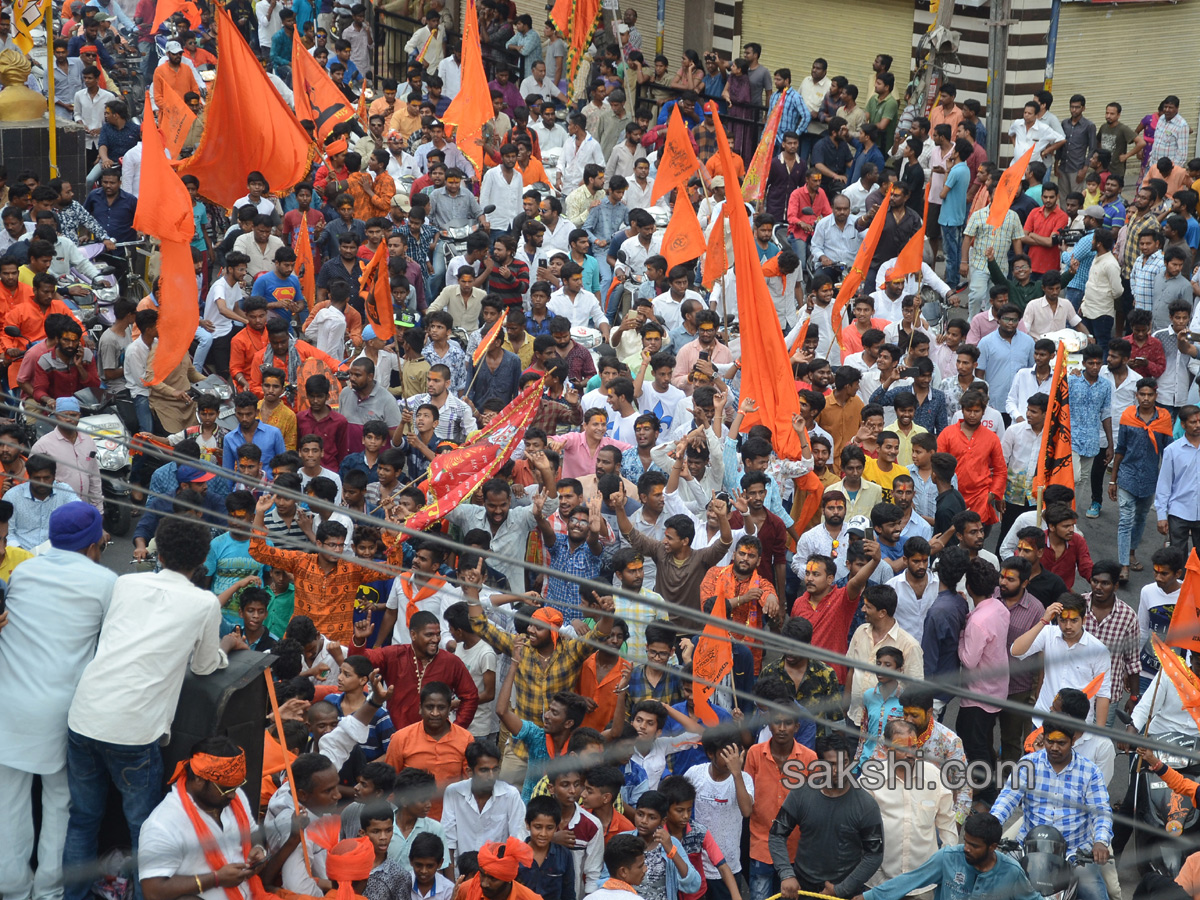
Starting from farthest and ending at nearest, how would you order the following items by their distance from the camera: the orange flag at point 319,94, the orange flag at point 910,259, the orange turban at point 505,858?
the orange flag at point 319,94 < the orange flag at point 910,259 < the orange turban at point 505,858

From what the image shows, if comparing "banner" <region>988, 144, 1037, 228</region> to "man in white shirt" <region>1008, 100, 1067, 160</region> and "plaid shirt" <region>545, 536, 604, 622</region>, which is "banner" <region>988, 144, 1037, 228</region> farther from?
"plaid shirt" <region>545, 536, 604, 622</region>

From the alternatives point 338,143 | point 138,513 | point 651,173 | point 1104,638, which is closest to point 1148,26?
point 651,173

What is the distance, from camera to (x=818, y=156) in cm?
1753

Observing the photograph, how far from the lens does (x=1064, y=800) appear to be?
25.7ft

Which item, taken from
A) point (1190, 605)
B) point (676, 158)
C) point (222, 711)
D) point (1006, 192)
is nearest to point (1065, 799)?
point (1190, 605)

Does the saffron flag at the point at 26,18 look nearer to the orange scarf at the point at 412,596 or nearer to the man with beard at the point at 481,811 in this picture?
the orange scarf at the point at 412,596

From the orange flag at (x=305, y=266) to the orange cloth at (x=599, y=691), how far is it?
18.7 feet

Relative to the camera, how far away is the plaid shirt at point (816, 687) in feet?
28.1

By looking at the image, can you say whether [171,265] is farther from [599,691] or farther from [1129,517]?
[1129,517]

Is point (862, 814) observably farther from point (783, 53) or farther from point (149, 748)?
point (783, 53)

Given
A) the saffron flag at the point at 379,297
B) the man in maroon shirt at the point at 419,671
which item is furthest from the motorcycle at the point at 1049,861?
the saffron flag at the point at 379,297

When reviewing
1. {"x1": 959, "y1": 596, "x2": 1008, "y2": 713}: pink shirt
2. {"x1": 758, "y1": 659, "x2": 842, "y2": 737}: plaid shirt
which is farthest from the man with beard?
{"x1": 959, "y1": 596, "x2": 1008, "y2": 713}: pink shirt

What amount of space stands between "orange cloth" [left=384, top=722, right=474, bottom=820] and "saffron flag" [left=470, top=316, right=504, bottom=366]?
436cm

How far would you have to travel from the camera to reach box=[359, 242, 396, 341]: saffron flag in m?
12.7
